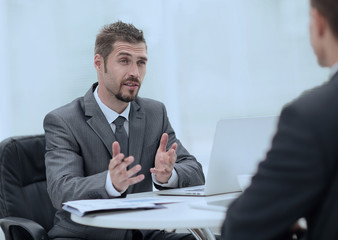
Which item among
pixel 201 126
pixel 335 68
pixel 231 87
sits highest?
pixel 335 68

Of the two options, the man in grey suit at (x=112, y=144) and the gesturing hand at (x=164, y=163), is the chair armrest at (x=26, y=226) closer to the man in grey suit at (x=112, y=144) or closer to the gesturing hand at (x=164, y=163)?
the man in grey suit at (x=112, y=144)

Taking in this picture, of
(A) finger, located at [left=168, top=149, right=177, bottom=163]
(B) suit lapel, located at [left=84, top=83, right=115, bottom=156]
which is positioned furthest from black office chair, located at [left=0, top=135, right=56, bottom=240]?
(A) finger, located at [left=168, top=149, right=177, bottom=163]

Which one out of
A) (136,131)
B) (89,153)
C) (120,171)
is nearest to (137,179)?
(120,171)

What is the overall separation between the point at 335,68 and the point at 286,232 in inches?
14.0

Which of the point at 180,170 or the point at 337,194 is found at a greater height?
the point at 337,194

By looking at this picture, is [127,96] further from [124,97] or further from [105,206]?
[105,206]

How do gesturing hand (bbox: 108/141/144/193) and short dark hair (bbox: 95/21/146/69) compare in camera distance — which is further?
short dark hair (bbox: 95/21/146/69)

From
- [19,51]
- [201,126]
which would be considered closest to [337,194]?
[201,126]

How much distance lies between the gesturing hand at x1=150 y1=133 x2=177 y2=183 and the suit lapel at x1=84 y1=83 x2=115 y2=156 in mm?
273

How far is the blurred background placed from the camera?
3875 mm

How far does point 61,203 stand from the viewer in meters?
2.03

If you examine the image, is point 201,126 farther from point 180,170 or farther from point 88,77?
point 180,170

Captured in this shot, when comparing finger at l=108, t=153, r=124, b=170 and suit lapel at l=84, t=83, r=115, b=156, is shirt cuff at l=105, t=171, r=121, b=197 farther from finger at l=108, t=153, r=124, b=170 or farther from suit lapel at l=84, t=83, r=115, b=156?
suit lapel at l=84, t=83, r=115, b=156

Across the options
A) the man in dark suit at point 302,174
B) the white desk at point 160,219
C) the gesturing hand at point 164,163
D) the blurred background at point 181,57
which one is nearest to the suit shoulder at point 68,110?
the gesturing hand at point 164,163
